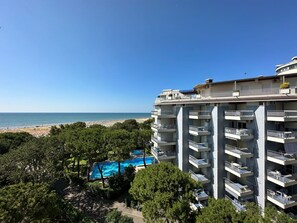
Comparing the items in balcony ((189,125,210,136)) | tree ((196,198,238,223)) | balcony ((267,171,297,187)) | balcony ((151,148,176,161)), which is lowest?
tree ((196,198,238,223))

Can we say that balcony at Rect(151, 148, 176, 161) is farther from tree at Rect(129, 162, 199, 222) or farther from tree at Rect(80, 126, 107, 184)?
tree at Rect(80, 126, 107, 184)

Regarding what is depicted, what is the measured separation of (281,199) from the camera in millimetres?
14391

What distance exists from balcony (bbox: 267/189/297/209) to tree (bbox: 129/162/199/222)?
6966 millimetres

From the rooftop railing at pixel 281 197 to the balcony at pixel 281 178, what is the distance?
1.21 meters

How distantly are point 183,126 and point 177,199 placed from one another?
10.4 metres

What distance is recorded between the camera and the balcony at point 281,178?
1402 centimetres

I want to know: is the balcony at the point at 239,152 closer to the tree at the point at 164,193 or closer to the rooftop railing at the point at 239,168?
the rooftop railing at the point at 239,168

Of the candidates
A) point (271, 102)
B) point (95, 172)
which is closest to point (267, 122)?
point (271, 102)

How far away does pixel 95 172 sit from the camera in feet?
114

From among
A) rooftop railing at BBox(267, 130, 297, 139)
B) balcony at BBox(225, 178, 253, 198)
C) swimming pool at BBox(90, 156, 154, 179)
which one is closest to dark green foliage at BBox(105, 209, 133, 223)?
balcony at BBox(225, 178, 253, 198)

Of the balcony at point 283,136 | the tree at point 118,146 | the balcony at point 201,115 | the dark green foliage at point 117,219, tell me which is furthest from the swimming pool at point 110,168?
the balcony at point 283,136

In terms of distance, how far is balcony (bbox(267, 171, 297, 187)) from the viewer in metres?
14.0

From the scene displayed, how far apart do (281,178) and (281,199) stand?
6.55ft

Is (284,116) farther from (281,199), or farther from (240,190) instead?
(240,190)
